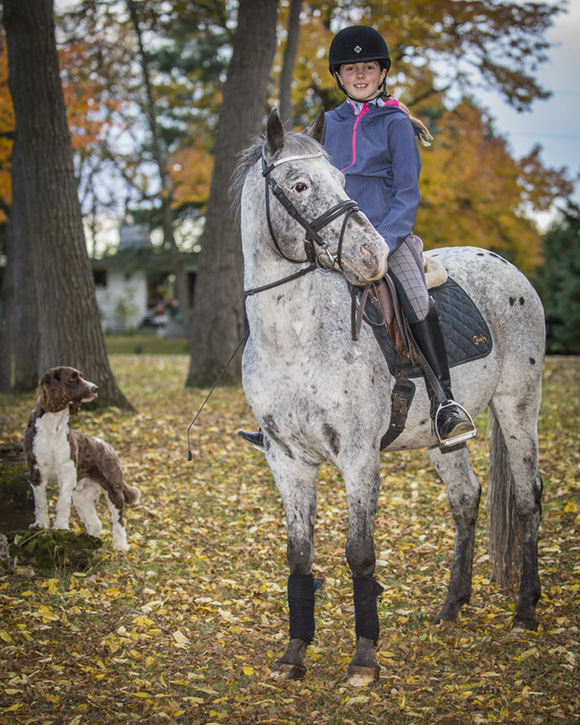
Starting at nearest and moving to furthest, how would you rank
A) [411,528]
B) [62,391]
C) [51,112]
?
[62,391]
[411,528]
[51,112]

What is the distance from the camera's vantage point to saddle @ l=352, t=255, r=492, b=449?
3893 mm

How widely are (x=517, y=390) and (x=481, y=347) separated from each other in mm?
538

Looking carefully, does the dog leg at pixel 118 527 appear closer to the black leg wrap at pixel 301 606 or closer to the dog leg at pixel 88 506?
the dog leg at pixel 88 506

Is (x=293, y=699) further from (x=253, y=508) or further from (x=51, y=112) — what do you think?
(x=51, y=112)

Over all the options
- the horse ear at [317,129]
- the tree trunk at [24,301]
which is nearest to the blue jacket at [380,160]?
the horse ear at [317,129]

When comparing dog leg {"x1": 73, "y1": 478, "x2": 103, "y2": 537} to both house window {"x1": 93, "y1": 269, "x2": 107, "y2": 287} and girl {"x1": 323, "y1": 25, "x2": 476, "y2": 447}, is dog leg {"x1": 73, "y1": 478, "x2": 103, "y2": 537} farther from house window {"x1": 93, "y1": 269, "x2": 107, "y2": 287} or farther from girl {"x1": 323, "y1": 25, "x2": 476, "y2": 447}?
house window {"x1": 93, "y1": 269, "x2": 107, "y2": 287}

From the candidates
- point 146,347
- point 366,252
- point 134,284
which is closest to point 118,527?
point 366,252

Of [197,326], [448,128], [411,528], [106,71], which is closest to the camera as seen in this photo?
[411,528]

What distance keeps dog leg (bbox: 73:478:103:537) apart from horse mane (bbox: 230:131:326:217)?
3.12 m

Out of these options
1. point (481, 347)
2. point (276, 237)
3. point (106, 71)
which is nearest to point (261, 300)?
point (276, 237)

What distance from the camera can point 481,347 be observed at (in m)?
4.62

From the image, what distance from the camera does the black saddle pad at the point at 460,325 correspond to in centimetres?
448

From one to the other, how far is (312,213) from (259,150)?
598 mm

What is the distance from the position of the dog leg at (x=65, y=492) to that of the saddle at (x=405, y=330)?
8.73ft
